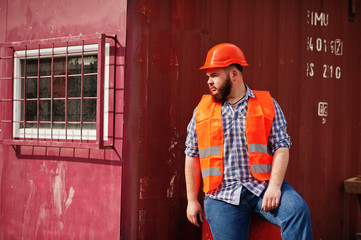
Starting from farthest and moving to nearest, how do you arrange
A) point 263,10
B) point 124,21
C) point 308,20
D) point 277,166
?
point 308,20
point 263,10
point 124,21
point 277,166

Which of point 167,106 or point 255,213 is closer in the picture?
point 255,213

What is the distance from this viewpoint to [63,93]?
472cm

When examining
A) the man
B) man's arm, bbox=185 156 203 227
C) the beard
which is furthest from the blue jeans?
the beard

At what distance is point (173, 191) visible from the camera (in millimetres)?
4441

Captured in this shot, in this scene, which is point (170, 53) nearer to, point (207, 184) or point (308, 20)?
point (207, 184)

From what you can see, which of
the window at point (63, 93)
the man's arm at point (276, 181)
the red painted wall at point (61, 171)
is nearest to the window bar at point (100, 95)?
the window at point (63, 93)

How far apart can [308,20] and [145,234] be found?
3.08 metres

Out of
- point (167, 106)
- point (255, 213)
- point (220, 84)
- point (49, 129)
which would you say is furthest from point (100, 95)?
point (255, 213)

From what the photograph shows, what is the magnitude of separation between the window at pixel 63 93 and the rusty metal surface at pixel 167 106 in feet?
0.44

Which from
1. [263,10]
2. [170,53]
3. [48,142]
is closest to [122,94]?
[170,53]

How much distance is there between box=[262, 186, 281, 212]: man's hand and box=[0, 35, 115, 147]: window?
5.11 ft

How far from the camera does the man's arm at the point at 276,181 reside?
3404 millimetres

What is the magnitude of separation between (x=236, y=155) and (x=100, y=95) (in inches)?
53.6

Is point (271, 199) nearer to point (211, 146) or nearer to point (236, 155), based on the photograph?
point (236, 155)
